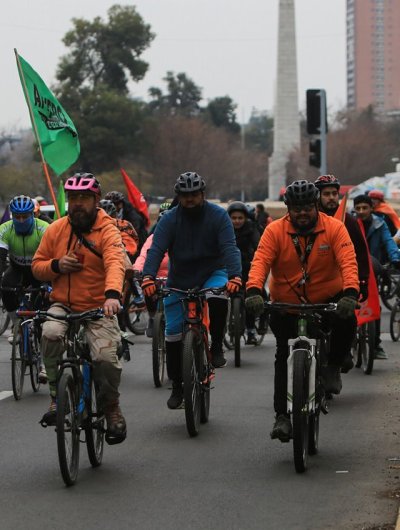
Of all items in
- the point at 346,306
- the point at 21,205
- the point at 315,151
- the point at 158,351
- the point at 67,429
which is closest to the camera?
the point at 67,429

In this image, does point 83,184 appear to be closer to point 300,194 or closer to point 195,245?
point 300,194

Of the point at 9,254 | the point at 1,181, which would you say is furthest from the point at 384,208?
the point at 1,181

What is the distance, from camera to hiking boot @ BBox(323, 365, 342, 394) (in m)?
8.89

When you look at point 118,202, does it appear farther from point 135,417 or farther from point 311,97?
point 135,417

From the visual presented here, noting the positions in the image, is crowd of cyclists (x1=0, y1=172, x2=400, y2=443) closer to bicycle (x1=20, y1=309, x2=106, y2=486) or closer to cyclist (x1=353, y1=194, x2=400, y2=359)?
bicycle (x1=20, y1=309, x2=106, y2=486)

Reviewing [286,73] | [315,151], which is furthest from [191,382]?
[286,73]

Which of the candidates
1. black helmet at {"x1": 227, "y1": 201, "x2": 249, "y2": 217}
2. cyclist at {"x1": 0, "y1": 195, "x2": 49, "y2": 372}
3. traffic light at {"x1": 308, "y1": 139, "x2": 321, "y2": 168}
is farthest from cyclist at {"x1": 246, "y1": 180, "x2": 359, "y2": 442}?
traffic light at {"x1": 308, "y1": 139, "x2": 321, "y2": 168}

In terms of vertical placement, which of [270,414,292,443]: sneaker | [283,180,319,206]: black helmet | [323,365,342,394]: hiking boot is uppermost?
[283,180,319,206]: black helmet

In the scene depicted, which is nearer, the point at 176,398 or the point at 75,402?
the point at 75,402

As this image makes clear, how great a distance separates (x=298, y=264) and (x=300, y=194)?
0.48 m

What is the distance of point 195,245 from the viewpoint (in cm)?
981

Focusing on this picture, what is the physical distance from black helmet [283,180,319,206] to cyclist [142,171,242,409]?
4.58 ft

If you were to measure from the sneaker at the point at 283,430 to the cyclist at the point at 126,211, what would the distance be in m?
8.92

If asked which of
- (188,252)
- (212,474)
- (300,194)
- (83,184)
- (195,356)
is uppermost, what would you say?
(83,184)
